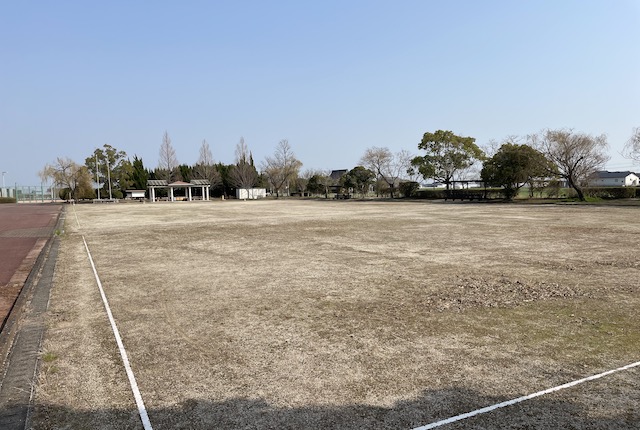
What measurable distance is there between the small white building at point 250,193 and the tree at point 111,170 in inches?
667

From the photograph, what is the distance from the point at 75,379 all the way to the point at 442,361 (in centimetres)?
314

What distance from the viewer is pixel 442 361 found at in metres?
3.79

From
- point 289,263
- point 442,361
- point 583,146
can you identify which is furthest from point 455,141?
point 442,361

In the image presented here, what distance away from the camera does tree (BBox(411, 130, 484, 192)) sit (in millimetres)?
46406

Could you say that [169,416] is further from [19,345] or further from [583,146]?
[583,146]

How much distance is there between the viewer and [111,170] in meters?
64.0

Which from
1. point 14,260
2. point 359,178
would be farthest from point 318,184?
point 14,260

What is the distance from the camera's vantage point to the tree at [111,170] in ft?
205

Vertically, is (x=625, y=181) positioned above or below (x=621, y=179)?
below

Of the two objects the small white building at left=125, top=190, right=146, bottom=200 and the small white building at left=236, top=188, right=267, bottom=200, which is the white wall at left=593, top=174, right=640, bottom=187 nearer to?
the small white building at left=236, top=188, right=267, bottom=200

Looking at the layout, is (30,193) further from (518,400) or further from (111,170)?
(518,400)

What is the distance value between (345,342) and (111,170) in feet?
223

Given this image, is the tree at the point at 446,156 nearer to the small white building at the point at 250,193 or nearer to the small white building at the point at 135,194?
the small white building at the point at 250,193

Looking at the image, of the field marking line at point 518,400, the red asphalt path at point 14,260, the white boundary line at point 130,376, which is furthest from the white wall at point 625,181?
the white boundary line at point 130,376
